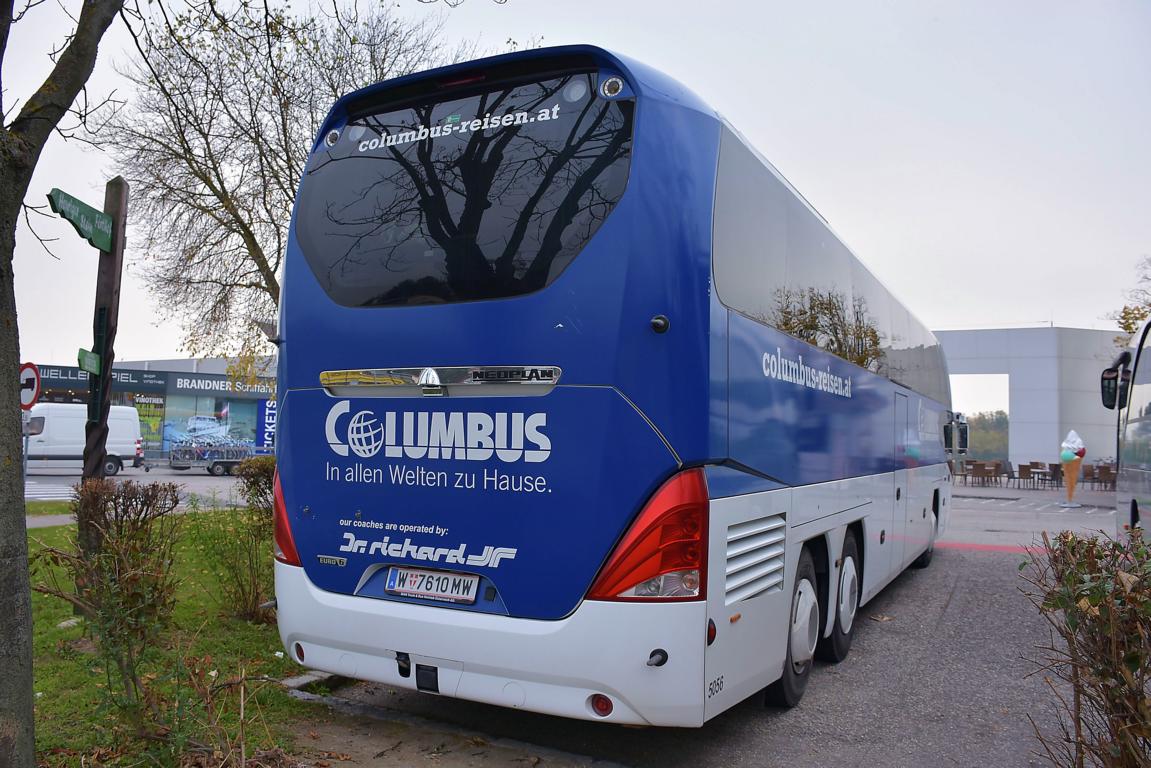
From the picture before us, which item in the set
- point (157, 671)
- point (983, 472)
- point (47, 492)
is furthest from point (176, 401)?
point (157, 671)

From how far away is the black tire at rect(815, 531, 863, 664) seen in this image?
22.3 ft

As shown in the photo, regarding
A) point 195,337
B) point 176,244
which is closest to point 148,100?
point 176,244

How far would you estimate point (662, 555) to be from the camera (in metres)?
3.99

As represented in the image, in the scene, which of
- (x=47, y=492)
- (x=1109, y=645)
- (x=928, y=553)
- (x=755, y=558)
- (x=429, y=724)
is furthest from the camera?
(x=47, y=492)

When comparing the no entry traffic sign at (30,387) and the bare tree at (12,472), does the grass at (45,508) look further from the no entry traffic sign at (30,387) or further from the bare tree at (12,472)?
the bare tree at (12,472)

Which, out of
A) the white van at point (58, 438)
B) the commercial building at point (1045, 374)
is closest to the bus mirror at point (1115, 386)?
the commercial building at point (1045, 374)

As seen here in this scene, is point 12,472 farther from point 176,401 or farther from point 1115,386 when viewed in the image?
point 176,401

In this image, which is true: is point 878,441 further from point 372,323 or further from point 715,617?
point 372,323

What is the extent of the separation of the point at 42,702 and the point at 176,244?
13.5 m

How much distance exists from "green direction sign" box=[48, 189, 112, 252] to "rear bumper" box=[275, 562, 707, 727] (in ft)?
15.0

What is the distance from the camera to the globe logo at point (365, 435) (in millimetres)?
4695

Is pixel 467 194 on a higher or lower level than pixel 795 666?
higher

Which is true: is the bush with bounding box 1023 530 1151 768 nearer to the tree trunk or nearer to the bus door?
the tree trunk

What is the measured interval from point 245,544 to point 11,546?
13.6 feet
